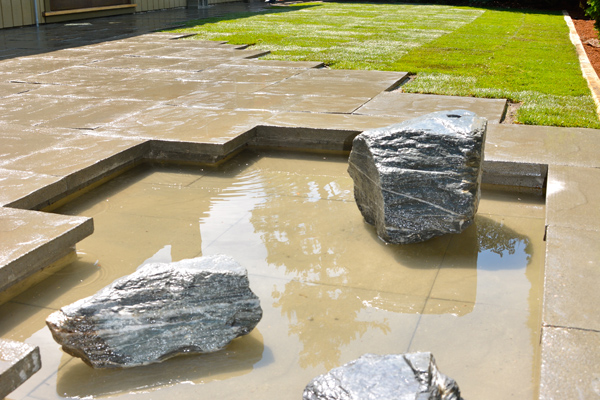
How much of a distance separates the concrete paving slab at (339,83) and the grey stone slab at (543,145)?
2107 mm

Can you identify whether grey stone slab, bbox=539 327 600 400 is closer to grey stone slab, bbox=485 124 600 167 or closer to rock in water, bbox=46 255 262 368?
rock in water, bbox=46 255 262 368

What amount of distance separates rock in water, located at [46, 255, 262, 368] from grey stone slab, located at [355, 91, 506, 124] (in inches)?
150

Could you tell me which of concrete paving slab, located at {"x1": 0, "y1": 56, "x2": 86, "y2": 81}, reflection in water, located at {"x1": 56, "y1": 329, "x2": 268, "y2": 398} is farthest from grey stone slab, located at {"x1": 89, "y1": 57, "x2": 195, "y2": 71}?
reflection in water, located at {"x1": 56, "y1": 329, "x2": 268, "y2": 398}

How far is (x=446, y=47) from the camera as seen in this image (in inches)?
476

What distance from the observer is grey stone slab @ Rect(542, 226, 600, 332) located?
2.83 meters

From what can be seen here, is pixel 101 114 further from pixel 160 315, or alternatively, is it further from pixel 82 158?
pixel 160 315

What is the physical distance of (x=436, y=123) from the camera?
Result: 13.2 ft

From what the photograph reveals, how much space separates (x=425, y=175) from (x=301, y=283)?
1044 millimetres

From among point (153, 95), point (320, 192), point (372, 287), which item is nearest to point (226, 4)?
point (153, 95)

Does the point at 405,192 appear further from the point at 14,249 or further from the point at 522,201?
the point at 14,249

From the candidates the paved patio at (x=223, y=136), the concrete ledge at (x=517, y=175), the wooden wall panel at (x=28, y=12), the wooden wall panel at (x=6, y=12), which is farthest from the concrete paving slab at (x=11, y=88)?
the wooden wall panel at (x=28, y=12)

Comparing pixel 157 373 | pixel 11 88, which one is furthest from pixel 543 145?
pixel 11 88

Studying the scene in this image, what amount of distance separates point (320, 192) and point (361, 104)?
88.3 inches

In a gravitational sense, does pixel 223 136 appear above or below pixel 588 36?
below
